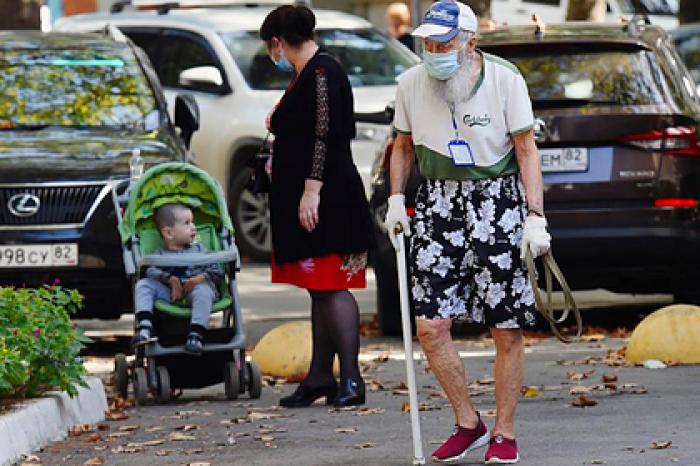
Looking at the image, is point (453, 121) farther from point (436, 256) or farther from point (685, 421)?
point (685, 421)

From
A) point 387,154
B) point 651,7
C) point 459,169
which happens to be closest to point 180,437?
point 459,169

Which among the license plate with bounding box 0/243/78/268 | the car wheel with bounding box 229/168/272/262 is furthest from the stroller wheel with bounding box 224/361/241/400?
the car wheel with bounding box 229/168/272/262

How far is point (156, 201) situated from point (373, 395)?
1.46m

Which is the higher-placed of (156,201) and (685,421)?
(156,201)

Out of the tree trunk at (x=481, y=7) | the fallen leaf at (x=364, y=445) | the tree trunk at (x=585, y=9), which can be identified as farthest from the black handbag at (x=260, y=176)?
the tree trunk at (x=585, y=9)

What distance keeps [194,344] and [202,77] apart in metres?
7.96

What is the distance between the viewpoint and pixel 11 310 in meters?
9.23

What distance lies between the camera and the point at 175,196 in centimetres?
1083

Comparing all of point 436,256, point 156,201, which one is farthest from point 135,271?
point 436,256

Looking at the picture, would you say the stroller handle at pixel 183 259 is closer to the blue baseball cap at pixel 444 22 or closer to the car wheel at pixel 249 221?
the blue baseball cap at pixel 444 22

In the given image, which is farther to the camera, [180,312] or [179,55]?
[179,55]

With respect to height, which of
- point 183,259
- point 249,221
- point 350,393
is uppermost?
point 183,259

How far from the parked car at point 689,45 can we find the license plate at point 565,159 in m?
11.1

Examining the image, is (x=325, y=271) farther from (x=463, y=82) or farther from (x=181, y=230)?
(x=463, y=82)
